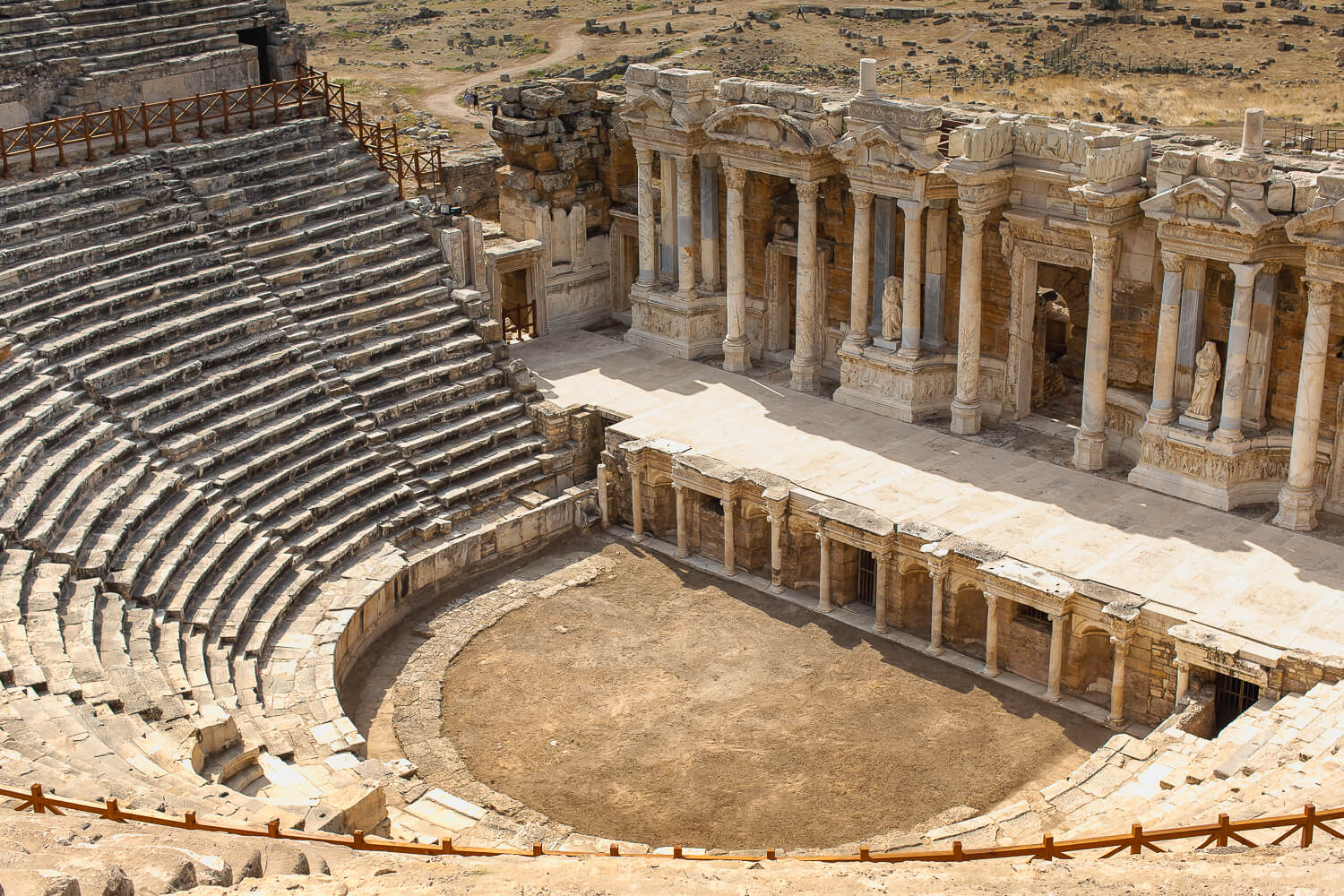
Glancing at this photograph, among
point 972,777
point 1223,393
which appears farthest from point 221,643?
point 1223,393

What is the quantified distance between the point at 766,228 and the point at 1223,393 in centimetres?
920

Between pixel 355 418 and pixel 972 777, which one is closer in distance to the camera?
pixel 972 777

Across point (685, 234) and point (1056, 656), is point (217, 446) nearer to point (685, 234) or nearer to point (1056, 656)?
point (685, 234)

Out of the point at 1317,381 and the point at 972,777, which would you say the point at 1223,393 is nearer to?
the point at 1317,381

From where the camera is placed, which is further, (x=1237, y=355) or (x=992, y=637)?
(x=1237, y=355)

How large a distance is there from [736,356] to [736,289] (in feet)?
3.91

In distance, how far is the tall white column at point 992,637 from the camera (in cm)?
2161

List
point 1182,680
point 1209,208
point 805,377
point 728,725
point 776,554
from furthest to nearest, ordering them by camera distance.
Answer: point 805,377, point 776,554, point 1209,208, point 728,725, point 1182,680

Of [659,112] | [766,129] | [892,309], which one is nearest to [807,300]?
[892,309]

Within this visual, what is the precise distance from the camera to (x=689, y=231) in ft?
96.9

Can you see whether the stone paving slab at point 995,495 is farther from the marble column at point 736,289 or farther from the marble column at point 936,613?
the marble column at point 936,613

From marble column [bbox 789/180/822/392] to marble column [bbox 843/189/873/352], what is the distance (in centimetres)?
70

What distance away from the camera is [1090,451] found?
80.5ft

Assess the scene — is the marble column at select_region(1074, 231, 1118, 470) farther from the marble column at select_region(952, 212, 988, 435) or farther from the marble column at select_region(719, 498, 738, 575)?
the marble column at select_region(719, 498, 738, 575)
